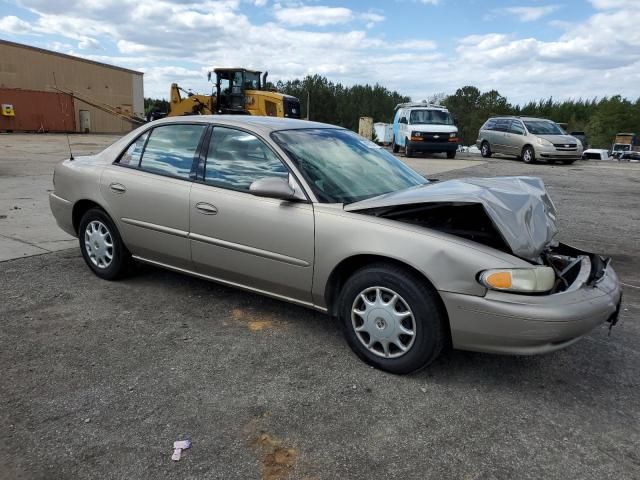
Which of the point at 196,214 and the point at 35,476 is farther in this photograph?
the point at 196,214

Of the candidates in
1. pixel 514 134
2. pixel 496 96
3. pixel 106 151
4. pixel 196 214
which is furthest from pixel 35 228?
pixel 496 96

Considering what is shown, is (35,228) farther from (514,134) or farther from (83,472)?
(514,134)

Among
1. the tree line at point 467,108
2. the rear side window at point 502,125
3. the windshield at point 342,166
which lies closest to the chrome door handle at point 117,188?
the windshield at point 342,166

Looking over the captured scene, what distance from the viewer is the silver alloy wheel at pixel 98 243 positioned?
441 centimetres

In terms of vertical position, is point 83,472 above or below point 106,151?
below

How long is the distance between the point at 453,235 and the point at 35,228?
544cm

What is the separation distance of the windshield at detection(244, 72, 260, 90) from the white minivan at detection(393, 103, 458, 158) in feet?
21.9

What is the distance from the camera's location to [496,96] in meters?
89.2

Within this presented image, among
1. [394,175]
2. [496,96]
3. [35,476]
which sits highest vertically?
[496,96]

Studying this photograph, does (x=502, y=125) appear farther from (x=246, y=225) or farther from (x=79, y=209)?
(x=246, y=225)

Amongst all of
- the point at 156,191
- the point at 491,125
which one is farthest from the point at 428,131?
the point at 156,191

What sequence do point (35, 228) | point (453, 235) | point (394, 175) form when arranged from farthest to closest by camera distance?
1. point (35, 228)
2. point (394, 175)
3. point (453, 235)

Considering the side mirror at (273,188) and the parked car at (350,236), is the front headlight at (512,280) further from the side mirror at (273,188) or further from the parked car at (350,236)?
the side mirror at (273,188)

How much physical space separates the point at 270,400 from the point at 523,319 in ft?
4.53
